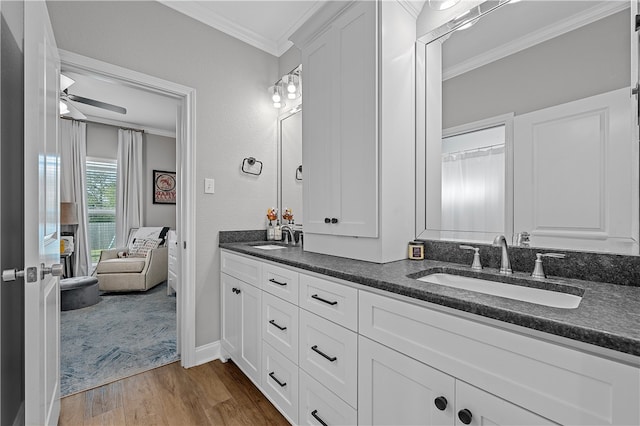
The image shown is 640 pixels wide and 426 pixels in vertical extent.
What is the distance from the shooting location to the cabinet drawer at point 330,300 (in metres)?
1.20

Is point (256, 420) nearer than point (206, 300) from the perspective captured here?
Yes

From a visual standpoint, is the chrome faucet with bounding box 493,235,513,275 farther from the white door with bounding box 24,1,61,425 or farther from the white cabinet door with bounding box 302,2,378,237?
the white door with bounding box 24,1,61,425

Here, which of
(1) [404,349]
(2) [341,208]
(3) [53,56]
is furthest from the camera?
(2) [341,208]

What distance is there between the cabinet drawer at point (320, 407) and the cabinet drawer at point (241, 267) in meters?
0.63

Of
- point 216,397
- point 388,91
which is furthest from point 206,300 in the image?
point 388,91

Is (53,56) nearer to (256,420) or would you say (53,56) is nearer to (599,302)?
(256,420)

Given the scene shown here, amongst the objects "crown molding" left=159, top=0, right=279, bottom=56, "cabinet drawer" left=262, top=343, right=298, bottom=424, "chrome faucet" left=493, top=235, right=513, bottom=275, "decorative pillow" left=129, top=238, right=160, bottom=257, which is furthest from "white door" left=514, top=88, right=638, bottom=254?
"decorative pillow" left=129, top=238, right=160, bottom=257

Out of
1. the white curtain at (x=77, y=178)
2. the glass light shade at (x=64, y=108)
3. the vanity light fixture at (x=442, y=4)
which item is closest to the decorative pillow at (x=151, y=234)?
the white curtain at (x=77, y=178)

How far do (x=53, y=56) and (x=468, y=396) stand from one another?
2229 mm

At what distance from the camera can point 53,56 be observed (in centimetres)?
147

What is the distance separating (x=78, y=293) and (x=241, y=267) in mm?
2590

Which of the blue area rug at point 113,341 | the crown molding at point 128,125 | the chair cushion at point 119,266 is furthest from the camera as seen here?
the crown molding at point 128,125

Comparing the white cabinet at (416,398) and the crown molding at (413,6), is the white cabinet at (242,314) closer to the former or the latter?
the white cabinet at (416,398)

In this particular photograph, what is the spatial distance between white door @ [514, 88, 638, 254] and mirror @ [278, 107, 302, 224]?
1.57 m
